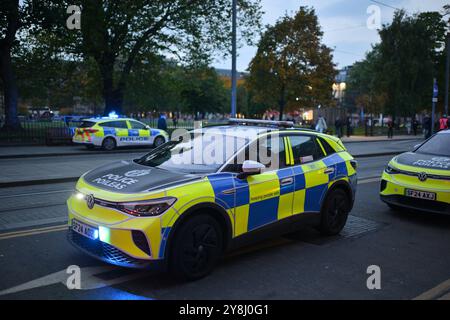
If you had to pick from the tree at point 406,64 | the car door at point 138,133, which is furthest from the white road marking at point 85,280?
the tree at point 406,64

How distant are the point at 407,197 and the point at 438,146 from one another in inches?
58.8

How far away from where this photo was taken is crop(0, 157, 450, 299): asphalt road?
414cm

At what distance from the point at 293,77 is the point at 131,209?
30.6 meters

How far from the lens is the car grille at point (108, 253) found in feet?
13.3

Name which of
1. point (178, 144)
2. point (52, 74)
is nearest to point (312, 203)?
point (178, 144)

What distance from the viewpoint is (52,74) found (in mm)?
32312

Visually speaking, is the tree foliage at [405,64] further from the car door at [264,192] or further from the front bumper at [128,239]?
the front bumper at [128,239]

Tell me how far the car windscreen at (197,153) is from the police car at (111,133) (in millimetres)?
14710

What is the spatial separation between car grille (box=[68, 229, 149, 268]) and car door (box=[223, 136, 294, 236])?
1.23m

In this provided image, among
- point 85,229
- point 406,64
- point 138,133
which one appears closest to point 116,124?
point 138,133

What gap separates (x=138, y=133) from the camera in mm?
20750

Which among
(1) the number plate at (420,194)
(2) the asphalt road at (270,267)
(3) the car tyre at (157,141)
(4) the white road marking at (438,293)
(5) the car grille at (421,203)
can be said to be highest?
(3) the car tyre at (157,141)

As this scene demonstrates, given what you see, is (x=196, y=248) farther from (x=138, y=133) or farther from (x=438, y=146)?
(x=138, y=133)
